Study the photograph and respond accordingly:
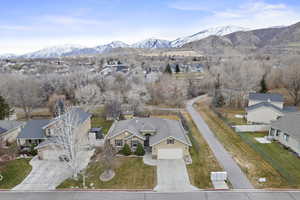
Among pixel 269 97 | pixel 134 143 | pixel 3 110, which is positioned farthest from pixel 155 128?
pixel 3 110

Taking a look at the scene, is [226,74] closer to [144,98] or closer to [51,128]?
[144,98]

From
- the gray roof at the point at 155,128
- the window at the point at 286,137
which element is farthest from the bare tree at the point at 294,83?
the gray roof at the point at 155,128

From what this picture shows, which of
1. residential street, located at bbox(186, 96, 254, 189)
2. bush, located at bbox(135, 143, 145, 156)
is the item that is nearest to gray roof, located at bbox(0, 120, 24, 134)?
bush, located at bbox(135, 143, 145, 156)

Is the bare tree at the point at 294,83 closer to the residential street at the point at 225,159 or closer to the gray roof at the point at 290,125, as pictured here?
the gray roof at the point at 290,125

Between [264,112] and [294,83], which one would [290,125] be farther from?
[294,83]

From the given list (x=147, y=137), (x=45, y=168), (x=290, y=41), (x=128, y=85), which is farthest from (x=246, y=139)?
(x=290, y=41)
